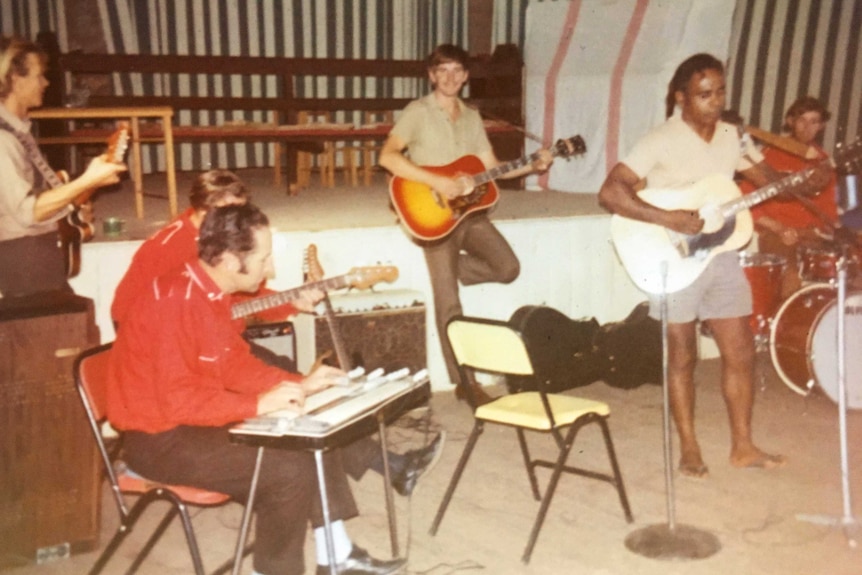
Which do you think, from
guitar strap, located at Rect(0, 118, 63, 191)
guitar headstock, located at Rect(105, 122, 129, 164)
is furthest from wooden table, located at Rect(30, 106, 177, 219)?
guitar strap, located at Rect(0, 118, 63, 191)

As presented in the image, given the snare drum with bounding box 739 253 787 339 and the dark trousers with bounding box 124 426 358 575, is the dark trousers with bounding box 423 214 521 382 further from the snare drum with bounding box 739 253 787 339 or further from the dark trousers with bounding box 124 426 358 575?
the dark trousers with bounding box 124 426 358 575

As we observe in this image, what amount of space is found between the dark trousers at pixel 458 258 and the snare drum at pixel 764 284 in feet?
4.37

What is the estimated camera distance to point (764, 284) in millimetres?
5270

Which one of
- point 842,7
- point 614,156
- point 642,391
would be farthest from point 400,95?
point 642,391

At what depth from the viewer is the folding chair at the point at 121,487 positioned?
2.64m

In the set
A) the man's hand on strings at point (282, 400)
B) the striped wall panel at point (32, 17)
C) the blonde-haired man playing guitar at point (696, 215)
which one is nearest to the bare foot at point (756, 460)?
the blonde-haired man playing guitar at point (696, 215)

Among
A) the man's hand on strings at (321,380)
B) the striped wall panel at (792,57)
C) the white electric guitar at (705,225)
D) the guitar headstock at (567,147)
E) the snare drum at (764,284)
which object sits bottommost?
the snare drum at (764,284)

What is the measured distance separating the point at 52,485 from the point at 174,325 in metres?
1.01

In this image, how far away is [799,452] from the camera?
439 centimetres

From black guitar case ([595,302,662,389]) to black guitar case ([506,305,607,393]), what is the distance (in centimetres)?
5

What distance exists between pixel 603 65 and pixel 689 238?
4000 mm

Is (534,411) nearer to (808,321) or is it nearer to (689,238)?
(689,238)

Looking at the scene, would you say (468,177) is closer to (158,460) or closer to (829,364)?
(829,364)

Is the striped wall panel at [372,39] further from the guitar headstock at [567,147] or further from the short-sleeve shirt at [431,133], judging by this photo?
the short-sleeve shirt at [431,133]
